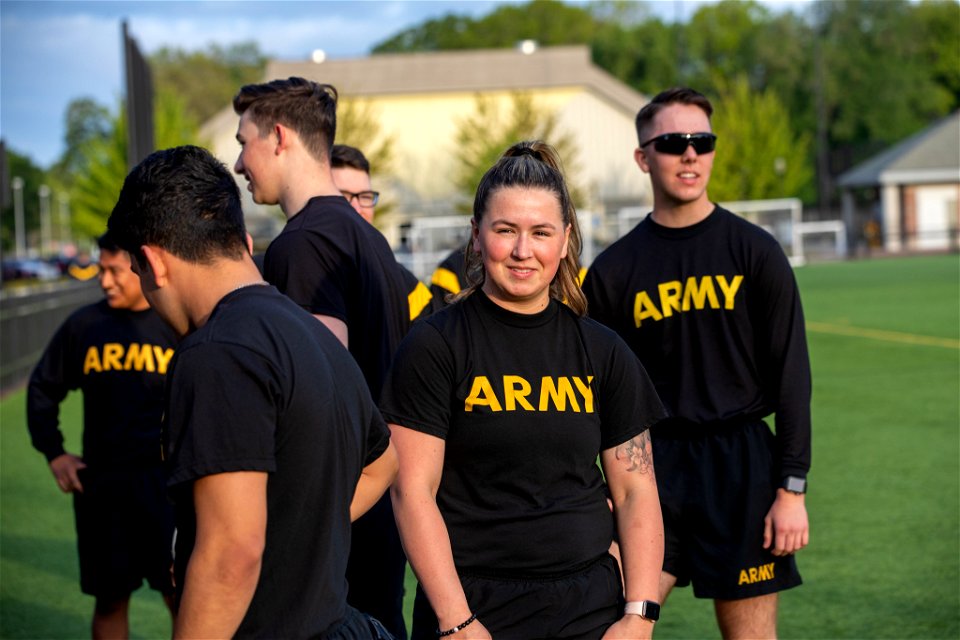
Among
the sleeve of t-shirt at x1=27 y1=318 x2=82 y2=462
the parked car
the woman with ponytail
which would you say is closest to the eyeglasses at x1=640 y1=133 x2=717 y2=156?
the woman with ponytail

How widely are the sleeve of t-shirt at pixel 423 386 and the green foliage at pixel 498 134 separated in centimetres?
4548

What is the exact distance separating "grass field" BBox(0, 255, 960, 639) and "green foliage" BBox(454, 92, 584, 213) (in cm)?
3432

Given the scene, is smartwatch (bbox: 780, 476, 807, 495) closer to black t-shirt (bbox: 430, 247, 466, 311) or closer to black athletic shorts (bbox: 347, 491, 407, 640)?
black athletic shorts (bbox: 347, 491, 407, 640)

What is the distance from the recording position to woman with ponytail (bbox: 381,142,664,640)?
3008mm

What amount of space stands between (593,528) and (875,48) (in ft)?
271

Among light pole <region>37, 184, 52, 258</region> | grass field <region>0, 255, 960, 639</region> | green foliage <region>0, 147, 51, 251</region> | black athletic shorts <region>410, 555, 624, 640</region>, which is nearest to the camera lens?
black athletic shorts <region>410, 555, 624, 640</region>

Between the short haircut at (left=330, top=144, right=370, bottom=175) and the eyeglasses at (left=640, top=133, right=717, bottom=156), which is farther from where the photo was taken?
the short haircut at (left=330, top=144, right=370, bottom=175)

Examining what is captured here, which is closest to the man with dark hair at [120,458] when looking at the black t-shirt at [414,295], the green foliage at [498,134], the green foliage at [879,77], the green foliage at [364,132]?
the black t-shirt at [414,295]

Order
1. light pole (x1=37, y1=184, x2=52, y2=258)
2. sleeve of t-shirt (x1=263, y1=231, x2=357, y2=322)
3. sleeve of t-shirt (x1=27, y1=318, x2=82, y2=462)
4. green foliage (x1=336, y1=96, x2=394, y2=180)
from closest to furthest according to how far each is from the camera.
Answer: sleeve of t-shirt (x1=263, y1=231, x2=357, y2=322)
sleeve of t-shirt (x1=27, y1=318, x2=82, y2=462)
green foliage (x1=336, y1=96, x2=394, y2=180)
light pole (x1=37, y1=184, x2=52, y2=258)

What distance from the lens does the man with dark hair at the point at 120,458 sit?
17.8ft

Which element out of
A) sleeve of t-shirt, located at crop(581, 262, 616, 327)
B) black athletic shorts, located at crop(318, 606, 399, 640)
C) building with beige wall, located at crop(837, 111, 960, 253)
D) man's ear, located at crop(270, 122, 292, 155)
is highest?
building with beige wall, located at crop(837, 111, 960, 253)

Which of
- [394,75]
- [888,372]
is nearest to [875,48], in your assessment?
[394,75]

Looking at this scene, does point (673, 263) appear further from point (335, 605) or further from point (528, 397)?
point (335, 605)

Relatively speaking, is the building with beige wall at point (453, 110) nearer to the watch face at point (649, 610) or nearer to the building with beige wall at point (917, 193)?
the building with beige wall at point (917, 193)
